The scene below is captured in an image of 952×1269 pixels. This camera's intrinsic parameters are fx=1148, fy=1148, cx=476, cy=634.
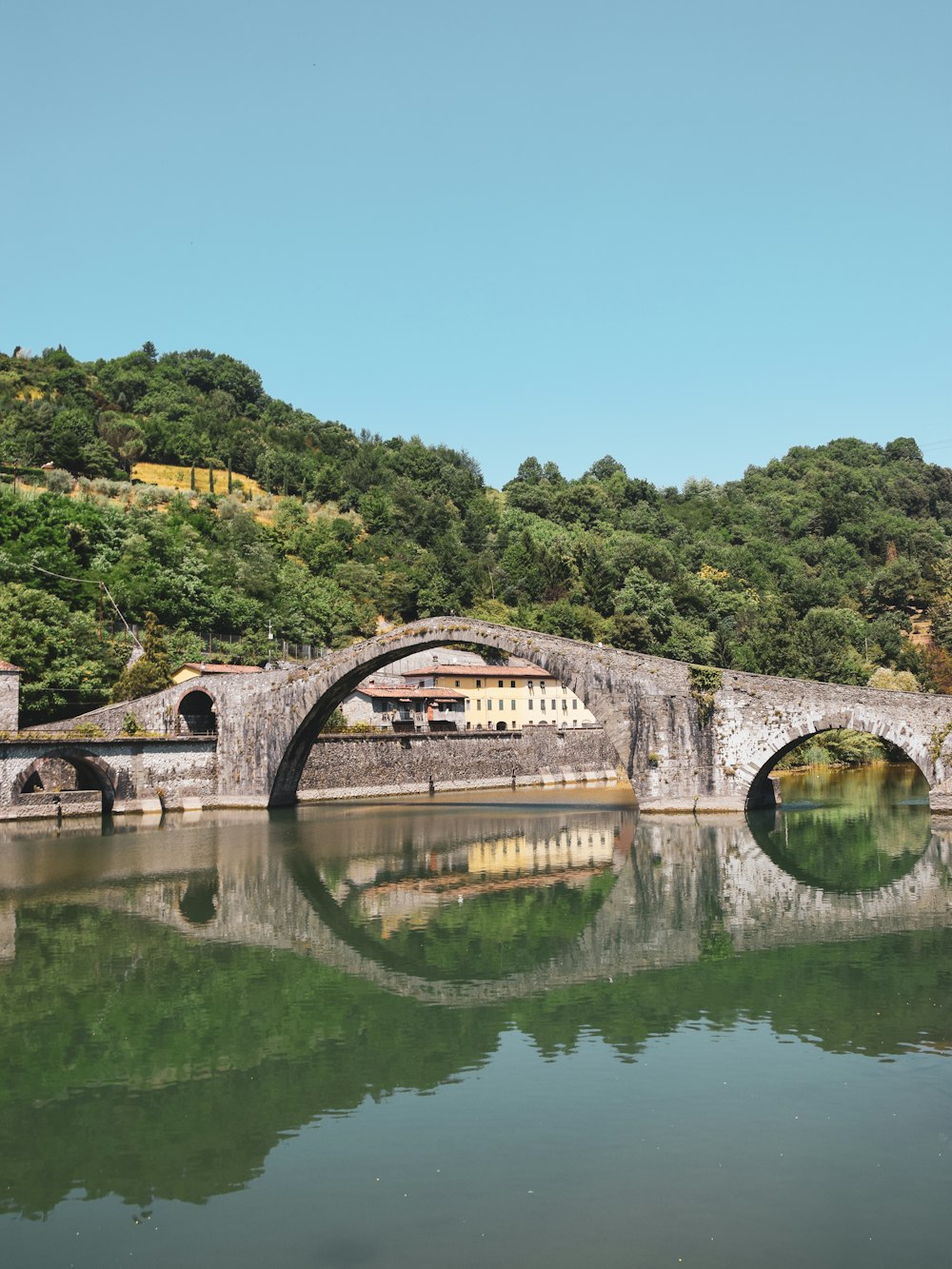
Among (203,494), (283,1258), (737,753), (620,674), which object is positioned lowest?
(283,1258)

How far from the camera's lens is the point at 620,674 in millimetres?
39562

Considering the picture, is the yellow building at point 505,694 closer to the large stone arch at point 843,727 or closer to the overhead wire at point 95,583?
the overhead wire at point 95,583

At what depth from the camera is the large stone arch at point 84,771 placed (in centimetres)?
3991

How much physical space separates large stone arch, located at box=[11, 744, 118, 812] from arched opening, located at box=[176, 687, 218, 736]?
16.1 feet

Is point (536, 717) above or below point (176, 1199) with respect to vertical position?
above

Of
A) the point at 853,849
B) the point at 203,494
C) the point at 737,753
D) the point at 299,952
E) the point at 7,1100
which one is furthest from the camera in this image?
the point at 203,494

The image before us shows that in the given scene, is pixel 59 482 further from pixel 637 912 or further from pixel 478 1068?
pixel 478 1068

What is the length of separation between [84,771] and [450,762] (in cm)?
1758

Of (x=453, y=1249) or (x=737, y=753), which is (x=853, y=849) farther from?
(x=453, y=1249)

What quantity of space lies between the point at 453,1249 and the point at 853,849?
83.2ft

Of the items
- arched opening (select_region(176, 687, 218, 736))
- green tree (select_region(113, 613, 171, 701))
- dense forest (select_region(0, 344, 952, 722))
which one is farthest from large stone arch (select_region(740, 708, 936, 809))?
dense forest (select_region(0, 344, 952, 722))

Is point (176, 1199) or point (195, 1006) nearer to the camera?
point (176, 1199)

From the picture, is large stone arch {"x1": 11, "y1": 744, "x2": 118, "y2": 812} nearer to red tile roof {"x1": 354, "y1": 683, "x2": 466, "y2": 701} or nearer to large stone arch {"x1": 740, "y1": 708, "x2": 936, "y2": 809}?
red tile roof {"x1": 354, "y1": 683, "x2": 466, "y2": 701}

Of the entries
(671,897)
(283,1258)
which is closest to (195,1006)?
(283,1258)
